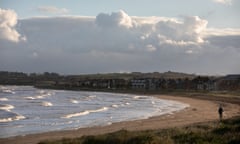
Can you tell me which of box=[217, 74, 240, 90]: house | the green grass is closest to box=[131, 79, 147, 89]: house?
box=[217, 74, 240, 90]: house

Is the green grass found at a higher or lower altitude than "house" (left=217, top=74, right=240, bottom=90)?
lower

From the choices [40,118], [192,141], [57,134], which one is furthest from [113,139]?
[40,118]

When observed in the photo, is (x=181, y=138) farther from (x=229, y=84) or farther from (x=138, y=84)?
(x=138, y=84)

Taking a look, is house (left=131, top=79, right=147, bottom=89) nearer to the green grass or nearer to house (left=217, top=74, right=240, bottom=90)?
house (left=217, top=74, right=240, bottom=90)

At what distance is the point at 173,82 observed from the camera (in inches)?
5162

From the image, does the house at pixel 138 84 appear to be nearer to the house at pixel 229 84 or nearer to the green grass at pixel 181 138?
the house at pixel 229 84

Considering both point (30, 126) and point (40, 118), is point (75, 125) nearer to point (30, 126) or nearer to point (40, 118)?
point (30, 126)

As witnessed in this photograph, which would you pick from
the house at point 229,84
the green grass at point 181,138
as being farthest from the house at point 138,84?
the green grass at point 181,138

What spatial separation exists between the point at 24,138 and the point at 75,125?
730 cm

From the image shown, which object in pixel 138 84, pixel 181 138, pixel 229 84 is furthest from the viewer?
pixel 138 84

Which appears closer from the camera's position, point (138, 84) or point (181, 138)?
point (181, 138)

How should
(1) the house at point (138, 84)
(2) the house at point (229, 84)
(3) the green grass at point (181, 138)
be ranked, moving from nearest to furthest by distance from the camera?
1. (3) the green grass at point (181, 138)
2. (2) the house at point (229, 84)
3. (1) the house at point (138, 84)

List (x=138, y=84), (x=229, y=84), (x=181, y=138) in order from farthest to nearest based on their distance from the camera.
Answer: (x=138, y=84), (x=229, y=84), (x=181, y=138)

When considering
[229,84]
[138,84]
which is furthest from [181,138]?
[138,84]
